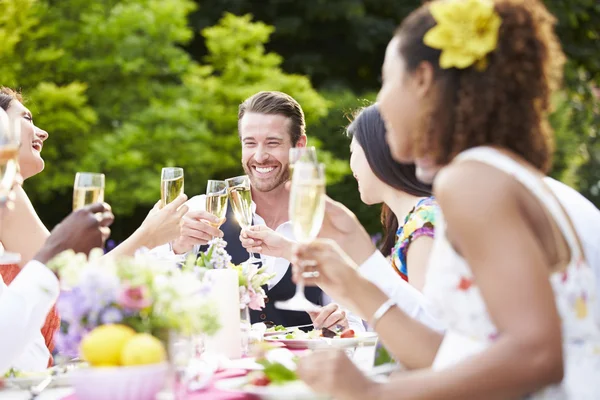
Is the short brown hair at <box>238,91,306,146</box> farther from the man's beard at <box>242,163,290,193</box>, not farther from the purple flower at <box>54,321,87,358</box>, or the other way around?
the purple flower at <box>54,321,87,358</box>

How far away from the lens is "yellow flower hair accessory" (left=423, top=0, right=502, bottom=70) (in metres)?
1.80

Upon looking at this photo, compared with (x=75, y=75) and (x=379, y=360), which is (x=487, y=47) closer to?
(x=379, y=360)

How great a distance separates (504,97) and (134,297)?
3.30 ft

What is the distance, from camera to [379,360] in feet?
7.75

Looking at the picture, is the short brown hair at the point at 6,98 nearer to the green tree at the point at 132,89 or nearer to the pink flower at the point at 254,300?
the pink flower at the point at 254,300

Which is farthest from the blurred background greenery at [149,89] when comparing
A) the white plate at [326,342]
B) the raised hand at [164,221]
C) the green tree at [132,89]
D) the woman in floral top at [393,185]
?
the white plate at [326,342]

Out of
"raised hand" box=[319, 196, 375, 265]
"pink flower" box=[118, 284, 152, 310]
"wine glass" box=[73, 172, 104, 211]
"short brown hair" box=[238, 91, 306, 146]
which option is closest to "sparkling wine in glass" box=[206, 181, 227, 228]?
"raised hand" box=[319, 196, 375, 265]

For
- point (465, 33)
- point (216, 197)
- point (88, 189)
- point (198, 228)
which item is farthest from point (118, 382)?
point (198, 228)

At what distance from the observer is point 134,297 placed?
193 cm

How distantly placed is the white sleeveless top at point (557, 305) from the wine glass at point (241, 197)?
61.5 inches

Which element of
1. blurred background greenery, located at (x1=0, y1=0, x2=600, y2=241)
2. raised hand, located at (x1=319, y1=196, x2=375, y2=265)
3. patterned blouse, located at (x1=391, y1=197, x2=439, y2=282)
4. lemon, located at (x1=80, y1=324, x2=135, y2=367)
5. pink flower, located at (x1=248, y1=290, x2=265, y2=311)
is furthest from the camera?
blurred background greenery, located at (x1=0, y1=0, x2=600, y2=241)

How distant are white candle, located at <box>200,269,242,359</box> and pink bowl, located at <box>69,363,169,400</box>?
100cm

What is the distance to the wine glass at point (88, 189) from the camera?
2301 millimetres

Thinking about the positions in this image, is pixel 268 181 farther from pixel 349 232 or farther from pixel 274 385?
pixel 274 385
